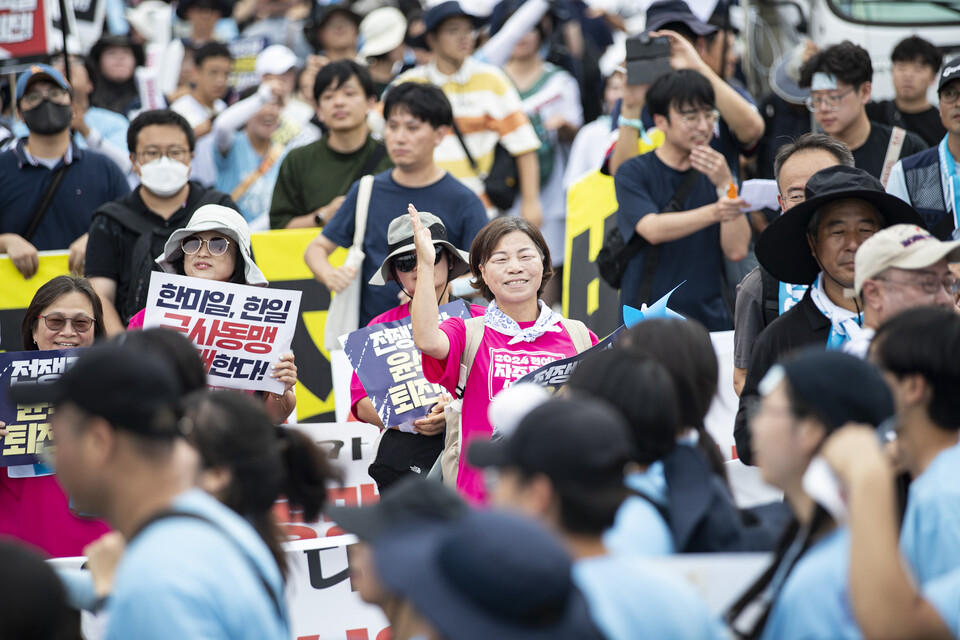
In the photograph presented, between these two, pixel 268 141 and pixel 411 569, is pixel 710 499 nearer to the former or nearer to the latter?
pixel 411 569

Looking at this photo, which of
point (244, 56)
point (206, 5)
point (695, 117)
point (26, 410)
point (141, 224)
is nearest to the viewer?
point (26, 410)

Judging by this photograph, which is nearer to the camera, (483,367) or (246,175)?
(483,367)

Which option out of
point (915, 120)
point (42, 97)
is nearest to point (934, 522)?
point (915, 120)

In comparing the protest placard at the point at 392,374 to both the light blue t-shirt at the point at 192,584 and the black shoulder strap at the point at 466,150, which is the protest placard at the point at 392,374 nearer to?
the light blue t-shirt at the point at 192,584

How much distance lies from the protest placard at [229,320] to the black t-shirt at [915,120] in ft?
15.0

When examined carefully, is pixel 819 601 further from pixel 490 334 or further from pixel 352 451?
pixel 352 451

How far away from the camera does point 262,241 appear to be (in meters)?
7.54

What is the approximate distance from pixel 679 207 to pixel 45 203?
3.91 metres

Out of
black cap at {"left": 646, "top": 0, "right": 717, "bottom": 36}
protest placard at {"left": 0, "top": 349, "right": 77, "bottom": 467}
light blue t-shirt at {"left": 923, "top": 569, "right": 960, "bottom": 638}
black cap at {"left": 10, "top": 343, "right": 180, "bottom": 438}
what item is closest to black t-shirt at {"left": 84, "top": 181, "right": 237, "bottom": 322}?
protest placard at {"left": 0, "top": 349, "right": 77, "bottom": 467}

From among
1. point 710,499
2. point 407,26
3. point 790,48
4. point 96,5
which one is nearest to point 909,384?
point 710,499

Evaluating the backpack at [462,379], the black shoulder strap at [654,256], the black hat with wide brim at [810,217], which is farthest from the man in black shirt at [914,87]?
the backpack at [462,379]

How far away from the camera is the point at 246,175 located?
9.03 meters

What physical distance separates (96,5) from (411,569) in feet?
35.6

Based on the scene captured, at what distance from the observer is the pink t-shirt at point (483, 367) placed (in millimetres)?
4773
